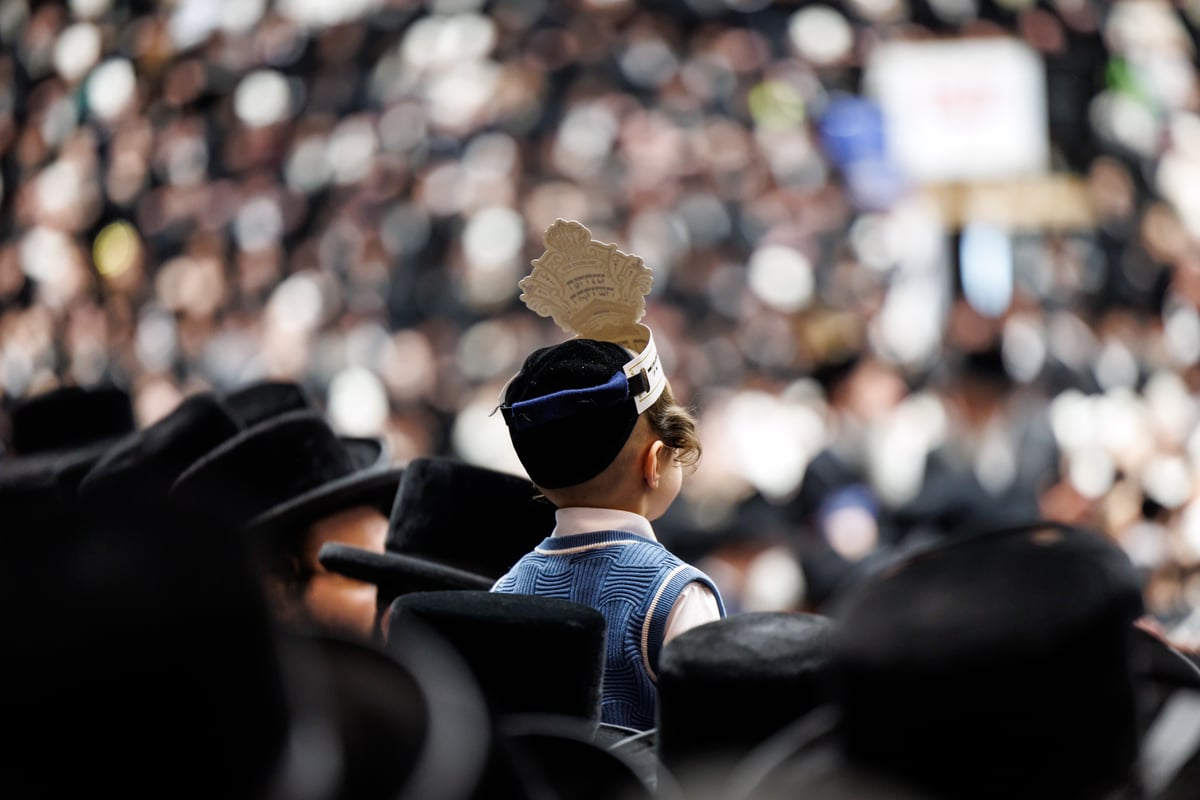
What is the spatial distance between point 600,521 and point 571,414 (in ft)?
0.35

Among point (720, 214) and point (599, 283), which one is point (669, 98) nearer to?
point (720, 214)

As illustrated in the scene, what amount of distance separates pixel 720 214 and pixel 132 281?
3628mm

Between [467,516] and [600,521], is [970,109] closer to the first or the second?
[467,516]

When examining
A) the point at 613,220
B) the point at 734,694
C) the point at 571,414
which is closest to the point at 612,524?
the point at 571,414

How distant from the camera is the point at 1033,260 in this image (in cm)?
660

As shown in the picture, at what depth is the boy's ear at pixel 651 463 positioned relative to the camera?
124 cm

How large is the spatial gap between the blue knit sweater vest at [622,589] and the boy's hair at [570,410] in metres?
0.07

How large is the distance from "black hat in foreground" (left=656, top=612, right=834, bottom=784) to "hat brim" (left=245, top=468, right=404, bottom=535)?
776mm

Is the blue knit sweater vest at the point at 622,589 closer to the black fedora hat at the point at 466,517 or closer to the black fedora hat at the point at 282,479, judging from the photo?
the black fedora hat at the point at 466,517

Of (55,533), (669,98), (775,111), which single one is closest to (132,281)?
(669,98)

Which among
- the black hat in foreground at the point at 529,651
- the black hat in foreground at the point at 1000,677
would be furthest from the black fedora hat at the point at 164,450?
the black hat in foreground at the point at 1000,677

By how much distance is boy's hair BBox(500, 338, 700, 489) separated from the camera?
3.87ft

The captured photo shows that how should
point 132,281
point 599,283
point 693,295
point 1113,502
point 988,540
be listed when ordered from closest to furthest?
point 988,540
point 599,283
point 1113,502
point 693,295
point 132,281

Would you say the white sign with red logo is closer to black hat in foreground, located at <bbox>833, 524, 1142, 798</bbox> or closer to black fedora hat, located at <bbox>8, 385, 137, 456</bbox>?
black fedora hat, located at <bbox>8, 385, 137, 456</bbox>
